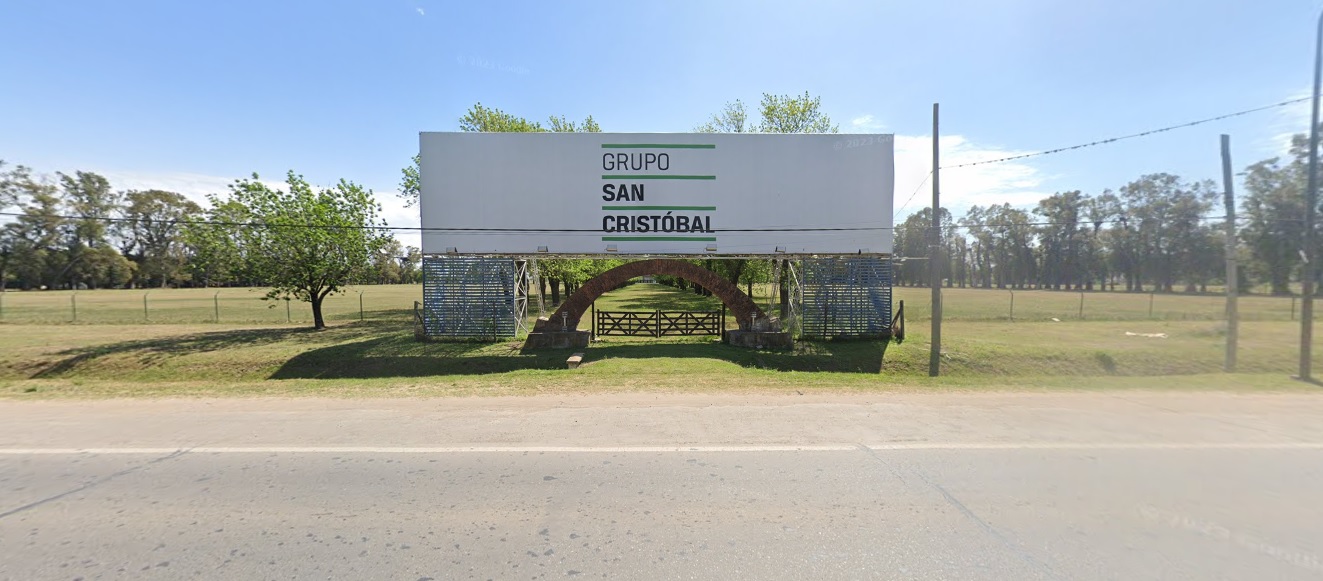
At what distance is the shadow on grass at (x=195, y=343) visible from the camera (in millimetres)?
13117

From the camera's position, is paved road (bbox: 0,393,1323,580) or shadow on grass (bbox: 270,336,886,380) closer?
paved road (bbox: 0,393,1323,580)

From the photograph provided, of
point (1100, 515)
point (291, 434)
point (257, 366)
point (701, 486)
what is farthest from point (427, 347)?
point (1100, 515)

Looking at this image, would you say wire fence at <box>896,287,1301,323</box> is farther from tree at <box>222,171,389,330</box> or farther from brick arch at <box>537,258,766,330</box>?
tree at <box>222,171,389,330</box>

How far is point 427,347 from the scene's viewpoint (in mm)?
15867

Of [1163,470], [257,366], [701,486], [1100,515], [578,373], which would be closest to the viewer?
[1100,515]

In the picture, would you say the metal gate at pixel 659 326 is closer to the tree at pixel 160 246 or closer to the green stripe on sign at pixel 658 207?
the green stripe on sign at pixel 658 207

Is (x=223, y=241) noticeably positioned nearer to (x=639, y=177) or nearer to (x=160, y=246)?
(x=639, y=177)

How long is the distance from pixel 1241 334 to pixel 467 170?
A: 89.6ft

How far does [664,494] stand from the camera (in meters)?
3.99

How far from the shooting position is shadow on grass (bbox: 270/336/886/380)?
1328cm

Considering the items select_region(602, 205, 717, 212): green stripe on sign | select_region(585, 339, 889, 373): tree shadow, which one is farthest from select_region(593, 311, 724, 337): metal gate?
select_region(602, 205, 717, 212): green stripe on sign

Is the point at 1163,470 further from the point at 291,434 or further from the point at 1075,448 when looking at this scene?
the point at 291,434

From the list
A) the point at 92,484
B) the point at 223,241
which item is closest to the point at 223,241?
the point at 223,241

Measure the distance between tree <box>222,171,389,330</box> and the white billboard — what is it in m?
4.35
